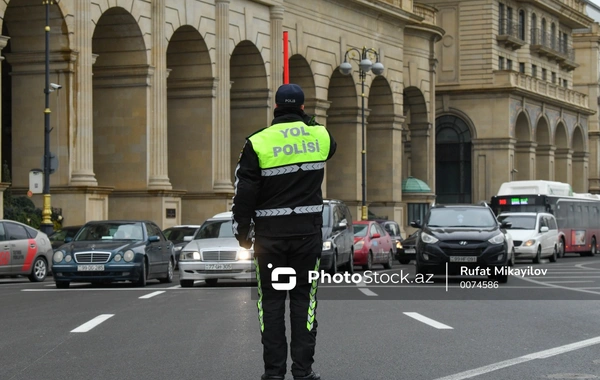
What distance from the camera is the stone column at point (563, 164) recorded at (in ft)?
317

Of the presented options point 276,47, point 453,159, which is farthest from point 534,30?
point 276,47

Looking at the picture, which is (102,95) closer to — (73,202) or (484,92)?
(73,202)

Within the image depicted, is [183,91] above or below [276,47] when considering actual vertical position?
below

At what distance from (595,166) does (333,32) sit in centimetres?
5507

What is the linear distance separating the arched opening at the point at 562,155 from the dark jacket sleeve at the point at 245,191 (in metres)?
89.0

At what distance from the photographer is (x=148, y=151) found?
44.1 metres

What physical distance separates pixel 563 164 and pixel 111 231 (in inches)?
2942

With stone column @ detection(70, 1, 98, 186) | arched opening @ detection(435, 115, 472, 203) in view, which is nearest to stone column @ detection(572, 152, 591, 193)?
arched opening @ detection(435, 115, 472, 203)

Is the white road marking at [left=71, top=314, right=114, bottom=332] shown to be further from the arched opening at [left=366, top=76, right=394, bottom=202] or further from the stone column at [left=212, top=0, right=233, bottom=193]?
the arched opening at [left=366, top=76, right=394, bottom=202]

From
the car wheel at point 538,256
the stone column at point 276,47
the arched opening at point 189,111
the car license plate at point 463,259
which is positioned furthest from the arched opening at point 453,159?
the car license plate at point 463,259

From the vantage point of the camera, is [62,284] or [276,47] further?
[276,47]

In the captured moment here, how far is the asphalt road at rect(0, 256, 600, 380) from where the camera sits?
10.4 metres

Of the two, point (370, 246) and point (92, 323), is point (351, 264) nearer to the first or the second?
point (370, 246)

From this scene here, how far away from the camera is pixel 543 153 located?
91688 mm
